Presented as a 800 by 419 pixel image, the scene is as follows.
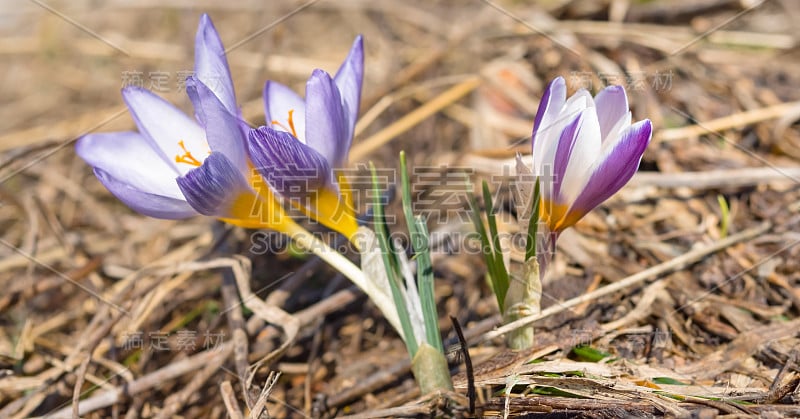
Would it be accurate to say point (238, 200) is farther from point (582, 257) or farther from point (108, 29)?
point (108, 29)

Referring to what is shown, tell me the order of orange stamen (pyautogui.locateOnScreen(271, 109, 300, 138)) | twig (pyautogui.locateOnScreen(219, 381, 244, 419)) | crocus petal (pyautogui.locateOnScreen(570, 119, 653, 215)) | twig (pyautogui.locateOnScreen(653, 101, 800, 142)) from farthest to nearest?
1. twig (pyautogui.locateOnScreen(653, 101, 800, 142))
2. orange stamen (pyautogui.locateOnScreen(271, 109, 300, 138))
3. twig (pyautogui.locateOnScreen(219, 381, 244, 419))
4. crocus petal (pyautogui.locateOnScreen(570, 119, 653, 215))

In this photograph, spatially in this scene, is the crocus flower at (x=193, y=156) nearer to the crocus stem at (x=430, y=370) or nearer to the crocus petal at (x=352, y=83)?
the crocus petal at (x=352, y=83)

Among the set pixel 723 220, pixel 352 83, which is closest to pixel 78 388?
pixel 352 83

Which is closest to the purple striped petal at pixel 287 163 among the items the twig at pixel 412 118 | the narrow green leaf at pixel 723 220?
the twig at pixel 412 118

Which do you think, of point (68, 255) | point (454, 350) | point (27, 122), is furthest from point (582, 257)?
point (27, 122)

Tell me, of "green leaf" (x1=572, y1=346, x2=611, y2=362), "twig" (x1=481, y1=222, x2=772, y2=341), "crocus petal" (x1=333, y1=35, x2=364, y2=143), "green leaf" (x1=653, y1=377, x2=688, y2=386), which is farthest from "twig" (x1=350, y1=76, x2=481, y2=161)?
"green leaf" (x1=653, y1=377, x2=688, y2=386)

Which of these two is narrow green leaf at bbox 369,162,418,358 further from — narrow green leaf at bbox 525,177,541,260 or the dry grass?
narrow green leaf at bbox 525,177,541,260

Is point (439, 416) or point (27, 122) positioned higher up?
point (27, 122)
